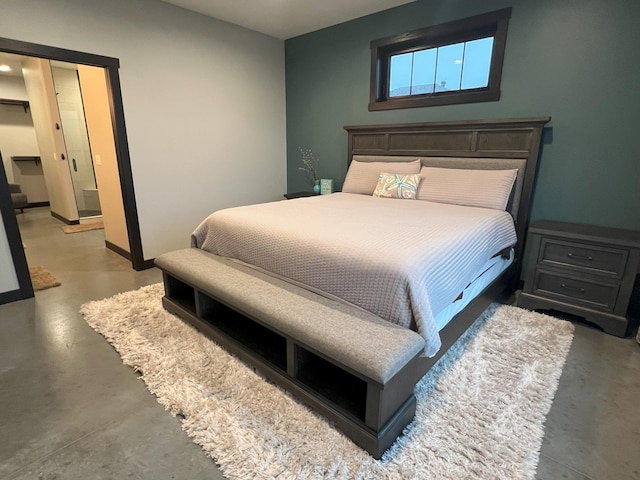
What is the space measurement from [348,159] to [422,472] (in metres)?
3.33


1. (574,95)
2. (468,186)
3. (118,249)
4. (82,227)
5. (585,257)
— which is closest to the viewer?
(585,257)

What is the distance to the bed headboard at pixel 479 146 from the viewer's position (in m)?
2.79

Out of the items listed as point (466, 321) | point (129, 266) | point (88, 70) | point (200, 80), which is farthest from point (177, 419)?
point (88, 70)

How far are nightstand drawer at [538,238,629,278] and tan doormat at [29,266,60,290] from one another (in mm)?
4238

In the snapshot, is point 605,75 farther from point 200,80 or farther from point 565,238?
point 200,80

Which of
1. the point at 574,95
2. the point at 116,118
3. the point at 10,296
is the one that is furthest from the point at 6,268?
the point at 574,95

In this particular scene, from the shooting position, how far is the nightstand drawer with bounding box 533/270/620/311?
90.7 inches

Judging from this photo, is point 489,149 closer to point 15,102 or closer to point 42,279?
point 42,279

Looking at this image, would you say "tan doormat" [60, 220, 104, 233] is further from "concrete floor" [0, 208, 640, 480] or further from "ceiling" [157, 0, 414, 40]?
"ceiling" [157, 0, 414, 40]

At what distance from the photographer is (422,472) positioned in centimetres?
131

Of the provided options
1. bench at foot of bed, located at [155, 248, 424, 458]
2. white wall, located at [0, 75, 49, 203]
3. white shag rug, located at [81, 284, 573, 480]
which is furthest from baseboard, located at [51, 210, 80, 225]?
bench at foot of bed, located at [155, 248, 424, 458]

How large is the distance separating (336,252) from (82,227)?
5.24m

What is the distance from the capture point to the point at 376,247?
1675 mm

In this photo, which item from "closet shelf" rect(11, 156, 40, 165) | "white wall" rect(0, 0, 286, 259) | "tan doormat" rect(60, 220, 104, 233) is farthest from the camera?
"closet shelf" rect(11, 156, 40, 165)
